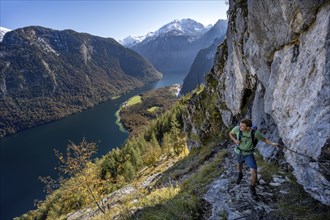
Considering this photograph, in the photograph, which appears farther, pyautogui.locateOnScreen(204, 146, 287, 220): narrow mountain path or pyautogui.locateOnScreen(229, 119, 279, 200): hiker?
pyautogui.locateOnScreen(229, 119, 279, 200): hiker

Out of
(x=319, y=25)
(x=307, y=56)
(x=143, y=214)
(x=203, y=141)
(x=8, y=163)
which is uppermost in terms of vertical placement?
(x=319, y=25)

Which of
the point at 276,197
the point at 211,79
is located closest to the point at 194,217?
the point at 276,197

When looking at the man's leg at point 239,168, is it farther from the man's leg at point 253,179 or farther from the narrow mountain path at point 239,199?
the man's leg at point 253,179

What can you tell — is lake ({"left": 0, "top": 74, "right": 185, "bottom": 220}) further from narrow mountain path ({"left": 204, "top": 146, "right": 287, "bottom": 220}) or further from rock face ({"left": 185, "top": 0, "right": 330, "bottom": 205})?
narrow mountain path ({"left": 204, "top": 146, "right": 287, "bottom": 220})

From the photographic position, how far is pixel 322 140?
7043 mm

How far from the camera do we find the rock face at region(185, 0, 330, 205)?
7.30 metres

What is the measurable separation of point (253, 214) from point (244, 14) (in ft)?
49.7

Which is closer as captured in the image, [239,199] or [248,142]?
[239,199]

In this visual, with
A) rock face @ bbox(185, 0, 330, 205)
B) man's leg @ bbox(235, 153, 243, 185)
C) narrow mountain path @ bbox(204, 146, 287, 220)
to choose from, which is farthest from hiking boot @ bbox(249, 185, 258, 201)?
rock face @ bbox(185, 0, 330, 205)

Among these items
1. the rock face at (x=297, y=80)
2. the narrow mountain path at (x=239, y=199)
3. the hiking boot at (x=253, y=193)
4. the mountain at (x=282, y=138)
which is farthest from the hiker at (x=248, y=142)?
the rock face at (x=297, y=80)

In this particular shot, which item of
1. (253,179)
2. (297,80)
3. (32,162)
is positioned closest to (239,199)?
(253,179)

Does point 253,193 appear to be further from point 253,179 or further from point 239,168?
point 239,168

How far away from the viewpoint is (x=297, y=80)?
9.27 m

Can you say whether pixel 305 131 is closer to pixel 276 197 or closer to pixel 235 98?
pixel 276 197
